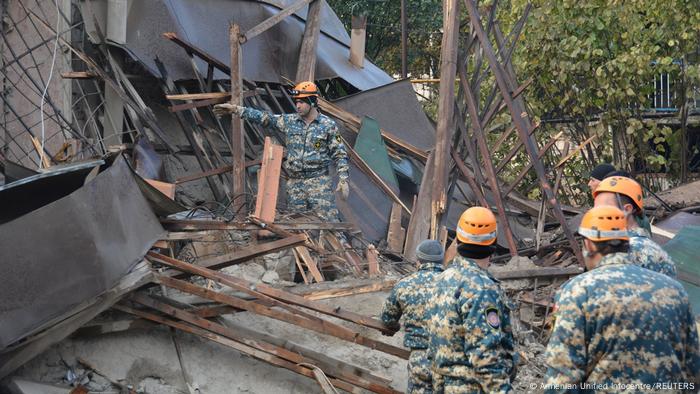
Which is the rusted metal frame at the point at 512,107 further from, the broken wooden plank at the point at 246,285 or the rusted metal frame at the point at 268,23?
the broken wooden plank at the point at 246,285

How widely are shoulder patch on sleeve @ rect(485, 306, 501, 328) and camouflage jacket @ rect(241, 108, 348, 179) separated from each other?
4792mm

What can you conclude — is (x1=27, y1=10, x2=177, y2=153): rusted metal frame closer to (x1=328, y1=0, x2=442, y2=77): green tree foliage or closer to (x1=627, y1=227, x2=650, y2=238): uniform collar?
(x1=627, y1=227, x2=650, y2=238): uniform collar

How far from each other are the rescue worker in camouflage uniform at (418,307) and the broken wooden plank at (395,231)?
15.7ft

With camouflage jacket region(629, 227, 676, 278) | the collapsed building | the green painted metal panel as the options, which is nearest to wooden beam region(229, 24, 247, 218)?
the collapsed building

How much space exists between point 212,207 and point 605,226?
6170 mm

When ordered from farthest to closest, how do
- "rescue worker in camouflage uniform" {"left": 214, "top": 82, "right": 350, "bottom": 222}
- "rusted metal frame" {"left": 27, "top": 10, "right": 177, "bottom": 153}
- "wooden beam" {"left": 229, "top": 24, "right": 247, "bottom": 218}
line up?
"rusted metal frame" {"left": 27, "top": 10, "right": 177, "bottom": 153} → "rescue worker in camouflage uniform" {"left": 214, "top": 82, "right": 350, "bottom": 222} → "wooden beam" {"left": 229, "top": 24, "right": 247, "bottom": 218}

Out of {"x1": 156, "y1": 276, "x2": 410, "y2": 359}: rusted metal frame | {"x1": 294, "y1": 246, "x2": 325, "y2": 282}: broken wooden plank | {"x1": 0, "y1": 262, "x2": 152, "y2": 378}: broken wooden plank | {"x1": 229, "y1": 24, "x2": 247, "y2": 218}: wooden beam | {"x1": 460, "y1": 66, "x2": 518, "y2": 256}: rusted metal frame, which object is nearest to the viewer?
{"x1": 0, "y1": 262, "x2": 152, "y2": 378}: broken wooden plank

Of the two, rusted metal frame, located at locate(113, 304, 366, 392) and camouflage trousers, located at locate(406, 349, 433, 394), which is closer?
camouflage trousers, located at locate(406, 349, 433, 394)

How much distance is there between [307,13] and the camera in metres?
11.6

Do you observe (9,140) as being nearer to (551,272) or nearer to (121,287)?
(121,287)

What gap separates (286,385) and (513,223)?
6.25 meters

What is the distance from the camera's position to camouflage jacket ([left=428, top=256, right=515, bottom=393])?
396 cm

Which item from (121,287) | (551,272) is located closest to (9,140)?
(121,287)

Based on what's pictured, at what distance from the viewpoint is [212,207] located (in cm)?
928
